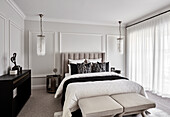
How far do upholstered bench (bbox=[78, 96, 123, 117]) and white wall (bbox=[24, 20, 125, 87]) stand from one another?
9.00ft

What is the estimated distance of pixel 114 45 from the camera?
5.12m

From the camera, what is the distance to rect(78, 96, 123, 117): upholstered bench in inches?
69.5

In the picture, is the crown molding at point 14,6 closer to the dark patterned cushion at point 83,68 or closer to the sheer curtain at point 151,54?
the dark patterned cushion at point 83,68

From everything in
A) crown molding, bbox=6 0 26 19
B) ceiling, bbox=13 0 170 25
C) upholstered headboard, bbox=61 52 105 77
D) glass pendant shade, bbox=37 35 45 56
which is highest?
ceiling, bbox=13 0 170 25

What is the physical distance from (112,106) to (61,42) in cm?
324

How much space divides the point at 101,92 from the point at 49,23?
A: 334 cm

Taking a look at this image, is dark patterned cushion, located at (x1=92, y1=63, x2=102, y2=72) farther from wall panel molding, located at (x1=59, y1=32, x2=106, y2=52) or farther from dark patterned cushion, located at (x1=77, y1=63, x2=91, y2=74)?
wall panel molding, located at (x1=59, y1=32, x2=106, y2=52)

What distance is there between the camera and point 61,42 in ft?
14.6

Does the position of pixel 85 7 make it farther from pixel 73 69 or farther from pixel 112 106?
pixel 112 106

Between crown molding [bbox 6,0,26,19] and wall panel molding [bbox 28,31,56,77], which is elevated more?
crown molding [bbox 6,0,26,19]

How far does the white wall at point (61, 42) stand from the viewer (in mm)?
4199

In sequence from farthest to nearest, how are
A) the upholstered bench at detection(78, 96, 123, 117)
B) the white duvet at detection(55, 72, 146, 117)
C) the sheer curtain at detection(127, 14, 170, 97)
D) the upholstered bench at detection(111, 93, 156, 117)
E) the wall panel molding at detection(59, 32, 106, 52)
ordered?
the wall panel molding at detection(59, 32, 106, 52) < the sheer curtain at detection(127, 14, 170, 97) < the white duvet at detection(55, 72, 146, 117) < the upholstered bench at detection(111, 93, 156, 117) < the upholstered bench at detection(78, 96, 123, 117)

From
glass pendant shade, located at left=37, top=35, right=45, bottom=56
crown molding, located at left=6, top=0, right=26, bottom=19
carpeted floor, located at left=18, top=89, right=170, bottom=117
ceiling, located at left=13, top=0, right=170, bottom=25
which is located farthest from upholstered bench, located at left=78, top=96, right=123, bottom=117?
crown molding, located at left=6, top=0, right=26, bottom=19

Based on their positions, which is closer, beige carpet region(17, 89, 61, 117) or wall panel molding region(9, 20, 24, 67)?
beige carpet region(17, 89, 61, 117)
